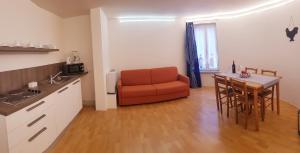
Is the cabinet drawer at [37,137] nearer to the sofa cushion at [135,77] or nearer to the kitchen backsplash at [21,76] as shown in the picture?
the kitchen backsplash at [21,76]

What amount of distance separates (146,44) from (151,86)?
1508 millimetres

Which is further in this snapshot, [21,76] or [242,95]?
[242,95]

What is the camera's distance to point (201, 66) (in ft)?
21.9

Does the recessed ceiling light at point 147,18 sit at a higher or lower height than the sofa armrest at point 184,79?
higher

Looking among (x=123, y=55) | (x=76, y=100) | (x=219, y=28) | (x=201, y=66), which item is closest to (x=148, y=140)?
(x=76, y=100)

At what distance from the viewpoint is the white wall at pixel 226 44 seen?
4.58 metres

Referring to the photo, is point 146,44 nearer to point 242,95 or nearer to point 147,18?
point 147,18

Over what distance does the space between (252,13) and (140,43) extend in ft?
10.7

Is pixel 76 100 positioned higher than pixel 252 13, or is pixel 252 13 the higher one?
pixel 252 13

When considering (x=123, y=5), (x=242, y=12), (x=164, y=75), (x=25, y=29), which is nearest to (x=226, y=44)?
(x=242, y=12)

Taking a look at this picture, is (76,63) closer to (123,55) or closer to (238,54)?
(123,55)

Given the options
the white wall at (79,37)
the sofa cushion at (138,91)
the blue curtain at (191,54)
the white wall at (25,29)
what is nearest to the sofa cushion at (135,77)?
the sofa cushion at (138,91)

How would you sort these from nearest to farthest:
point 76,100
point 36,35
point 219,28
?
point 36,35, point 76,100, point 219,28

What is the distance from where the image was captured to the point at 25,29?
3.26 meters
